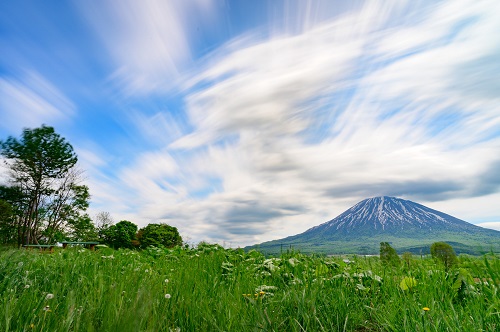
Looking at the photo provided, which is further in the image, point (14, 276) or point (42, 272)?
point (42, 272)

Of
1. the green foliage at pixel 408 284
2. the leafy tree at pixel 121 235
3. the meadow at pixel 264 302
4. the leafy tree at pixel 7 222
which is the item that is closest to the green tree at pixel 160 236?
the leafy tree at pixel 121 235

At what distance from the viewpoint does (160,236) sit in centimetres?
3159

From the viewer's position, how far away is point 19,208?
3966 cm

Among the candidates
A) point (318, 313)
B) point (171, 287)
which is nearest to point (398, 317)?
point (318, 313)

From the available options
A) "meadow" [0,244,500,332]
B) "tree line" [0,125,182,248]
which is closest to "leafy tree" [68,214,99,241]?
"tree line" [0,125,182,248]

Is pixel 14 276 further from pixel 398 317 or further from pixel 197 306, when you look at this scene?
pixel 398 317

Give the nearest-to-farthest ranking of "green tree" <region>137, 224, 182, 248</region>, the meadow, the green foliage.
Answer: the meadow < the green foliage < "green tree" <region>137, 224, 182, 248</region>

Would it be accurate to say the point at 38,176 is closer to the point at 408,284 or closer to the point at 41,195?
the point at 41,195

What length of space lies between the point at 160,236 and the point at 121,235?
756cm

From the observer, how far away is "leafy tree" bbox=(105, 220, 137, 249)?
36.3m

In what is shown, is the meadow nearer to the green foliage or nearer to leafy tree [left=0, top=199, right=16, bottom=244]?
the green foliage

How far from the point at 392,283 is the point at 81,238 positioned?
4597cm

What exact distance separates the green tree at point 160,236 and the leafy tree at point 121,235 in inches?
113

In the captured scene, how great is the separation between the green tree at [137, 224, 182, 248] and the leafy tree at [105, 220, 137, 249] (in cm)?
288
